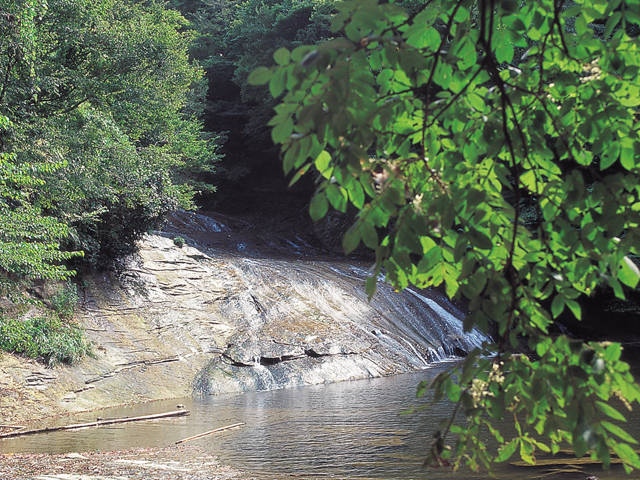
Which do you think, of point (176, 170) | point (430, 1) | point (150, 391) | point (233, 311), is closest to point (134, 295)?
point (233, 311)

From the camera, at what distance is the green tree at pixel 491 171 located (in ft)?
5.06

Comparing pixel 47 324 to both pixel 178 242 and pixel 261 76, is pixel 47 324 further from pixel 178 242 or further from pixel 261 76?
pixel 261 76

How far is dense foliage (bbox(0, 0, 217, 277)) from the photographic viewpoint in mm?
11859

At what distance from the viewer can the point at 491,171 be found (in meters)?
1.87

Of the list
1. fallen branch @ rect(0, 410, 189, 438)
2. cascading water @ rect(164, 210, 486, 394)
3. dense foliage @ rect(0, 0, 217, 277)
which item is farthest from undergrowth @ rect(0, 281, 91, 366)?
cascading water @ rect(164, 210, 486, 394)

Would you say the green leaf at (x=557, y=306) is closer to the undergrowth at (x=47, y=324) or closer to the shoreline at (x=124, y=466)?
the shoreline at (x=124, y=466)

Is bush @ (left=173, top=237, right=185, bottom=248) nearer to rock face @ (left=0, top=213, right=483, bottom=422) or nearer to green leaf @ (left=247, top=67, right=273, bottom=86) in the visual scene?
rock face @ (left=0, top=213, right=483, bottom=422)

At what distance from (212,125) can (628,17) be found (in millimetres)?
37145

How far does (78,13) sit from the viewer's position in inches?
636

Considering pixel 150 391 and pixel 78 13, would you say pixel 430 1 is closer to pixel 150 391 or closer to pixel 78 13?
pixel 150 391

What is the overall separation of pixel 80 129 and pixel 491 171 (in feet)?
48.8

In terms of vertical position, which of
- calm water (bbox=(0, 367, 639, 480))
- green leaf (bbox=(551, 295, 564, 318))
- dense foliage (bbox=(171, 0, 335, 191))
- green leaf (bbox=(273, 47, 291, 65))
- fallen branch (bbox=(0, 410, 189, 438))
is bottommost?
fallen branch (bbox=(0, 410, 189, 438))

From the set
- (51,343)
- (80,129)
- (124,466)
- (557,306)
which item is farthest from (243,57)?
(557,306)

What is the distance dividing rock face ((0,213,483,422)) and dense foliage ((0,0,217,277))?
1.55 meters
